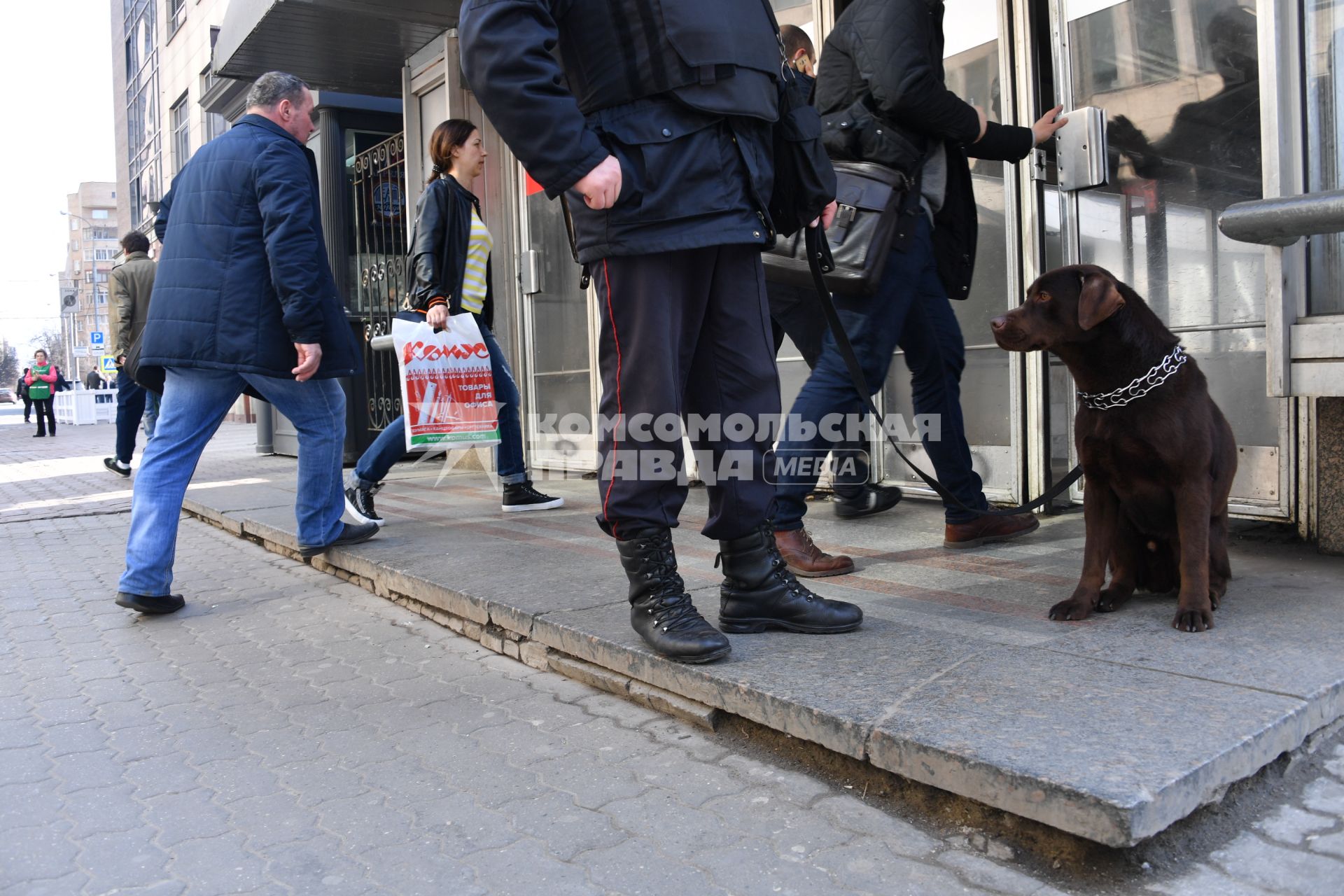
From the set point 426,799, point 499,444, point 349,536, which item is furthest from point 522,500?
point 426,799

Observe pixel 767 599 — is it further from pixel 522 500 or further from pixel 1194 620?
pixel 522 500

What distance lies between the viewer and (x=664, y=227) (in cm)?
254

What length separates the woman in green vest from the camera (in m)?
21.0

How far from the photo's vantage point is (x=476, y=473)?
27.1 ft

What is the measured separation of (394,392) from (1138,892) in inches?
324

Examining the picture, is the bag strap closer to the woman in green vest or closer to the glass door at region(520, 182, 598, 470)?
the glass door at region(520, 182, 598, 470)

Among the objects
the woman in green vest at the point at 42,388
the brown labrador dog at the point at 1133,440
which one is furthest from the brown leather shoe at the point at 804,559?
the woman in green vest at the point at 42,388

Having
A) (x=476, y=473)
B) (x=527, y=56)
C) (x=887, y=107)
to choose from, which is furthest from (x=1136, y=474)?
(x=476, y=473)

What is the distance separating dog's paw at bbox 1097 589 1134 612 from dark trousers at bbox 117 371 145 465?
8.82 m

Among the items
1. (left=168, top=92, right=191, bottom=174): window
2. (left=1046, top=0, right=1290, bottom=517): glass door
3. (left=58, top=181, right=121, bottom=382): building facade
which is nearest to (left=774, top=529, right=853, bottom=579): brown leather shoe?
(left=1046, top=0, right=1290, bottom=517): glass door

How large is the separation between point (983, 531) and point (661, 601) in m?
1.88

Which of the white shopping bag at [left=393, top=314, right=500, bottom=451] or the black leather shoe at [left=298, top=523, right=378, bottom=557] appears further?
the white shopping bag at [left=393, top=314, right=500, bottom=451]

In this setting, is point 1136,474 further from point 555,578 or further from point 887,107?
point 555,578

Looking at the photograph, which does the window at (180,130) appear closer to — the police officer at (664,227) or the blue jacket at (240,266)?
the blue jacket at (240,266)
